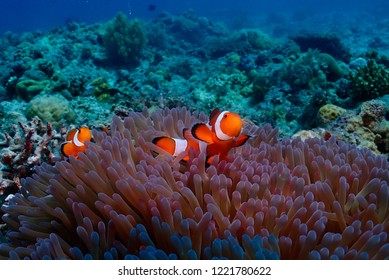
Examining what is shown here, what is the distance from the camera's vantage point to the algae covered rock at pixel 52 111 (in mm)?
4711

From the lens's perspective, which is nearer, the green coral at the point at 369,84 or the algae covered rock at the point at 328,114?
the algae covered rock at the point at 328,114

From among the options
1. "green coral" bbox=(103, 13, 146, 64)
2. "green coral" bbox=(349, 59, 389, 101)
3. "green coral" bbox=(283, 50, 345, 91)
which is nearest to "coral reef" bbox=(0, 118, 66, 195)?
"green coral" bbox=(349, 59, 389, 101)

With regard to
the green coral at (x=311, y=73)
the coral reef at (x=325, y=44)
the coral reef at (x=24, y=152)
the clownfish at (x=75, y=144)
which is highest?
the coral reef at (x=325, y=44)

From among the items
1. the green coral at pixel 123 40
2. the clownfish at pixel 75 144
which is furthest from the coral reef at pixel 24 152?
the green coral at pixel 123 40

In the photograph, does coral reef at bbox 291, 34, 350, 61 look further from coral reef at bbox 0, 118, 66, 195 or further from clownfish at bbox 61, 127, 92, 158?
clownfish at bbox 61, 127, 92, 158

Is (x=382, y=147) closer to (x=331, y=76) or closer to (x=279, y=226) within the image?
(x=279, y=226)

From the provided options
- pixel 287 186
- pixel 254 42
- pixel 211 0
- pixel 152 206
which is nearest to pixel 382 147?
pixel 287 186

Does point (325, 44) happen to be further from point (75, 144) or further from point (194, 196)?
point (194, 196)

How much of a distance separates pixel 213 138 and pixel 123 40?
9554mm

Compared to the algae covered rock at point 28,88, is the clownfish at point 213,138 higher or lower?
lower

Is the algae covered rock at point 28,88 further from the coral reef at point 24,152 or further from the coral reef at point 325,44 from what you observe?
the coral reef at point 325,44

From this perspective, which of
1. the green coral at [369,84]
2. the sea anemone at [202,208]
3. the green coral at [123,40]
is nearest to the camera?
the sea anemone at [202,208]

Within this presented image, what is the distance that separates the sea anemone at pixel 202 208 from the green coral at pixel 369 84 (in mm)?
2871

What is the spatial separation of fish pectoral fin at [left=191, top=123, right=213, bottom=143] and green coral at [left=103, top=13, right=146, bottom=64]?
9.15m
